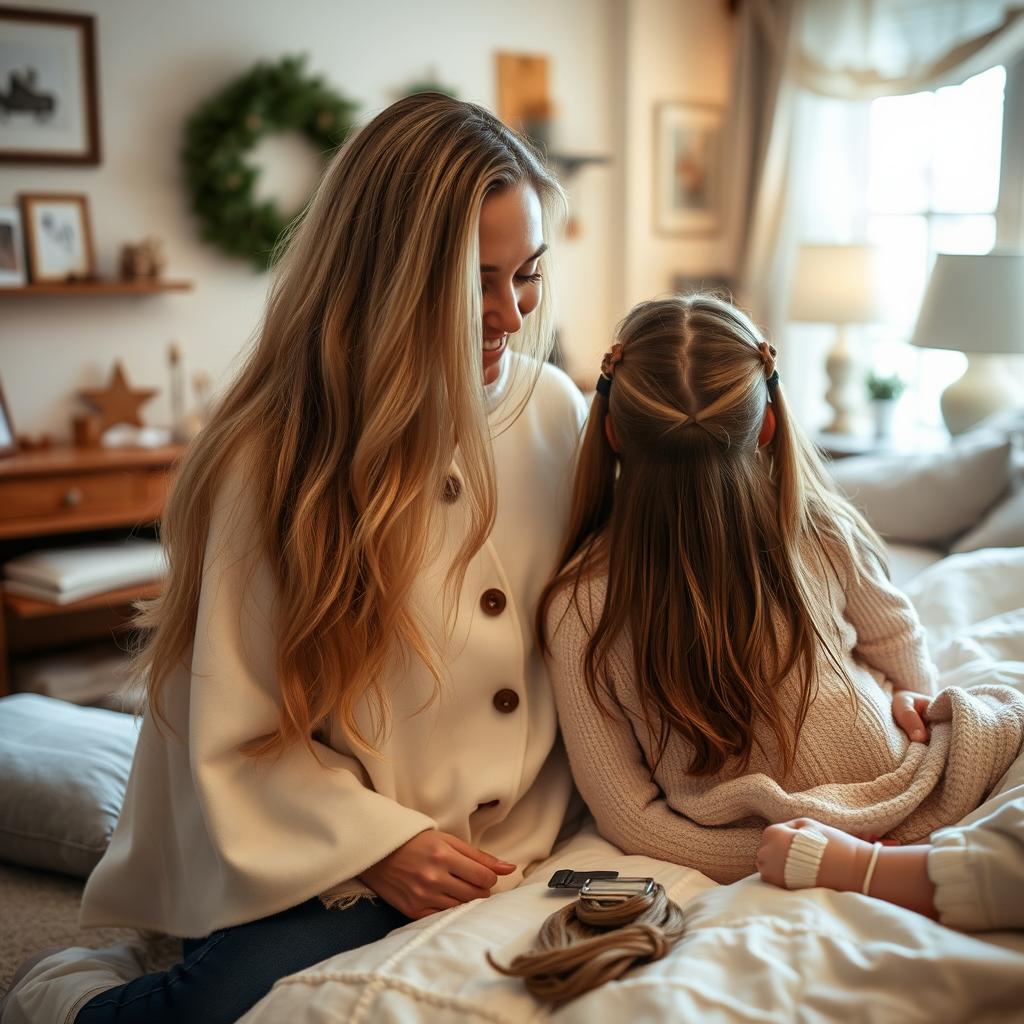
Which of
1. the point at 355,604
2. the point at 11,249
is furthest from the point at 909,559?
the point at 11,249

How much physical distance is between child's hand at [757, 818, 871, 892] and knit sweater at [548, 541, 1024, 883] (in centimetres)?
9

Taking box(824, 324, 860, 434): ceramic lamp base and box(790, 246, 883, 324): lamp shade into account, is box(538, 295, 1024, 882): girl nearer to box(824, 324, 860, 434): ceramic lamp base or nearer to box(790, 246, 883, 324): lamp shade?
box(790, 246, 883, 324): lamp shade

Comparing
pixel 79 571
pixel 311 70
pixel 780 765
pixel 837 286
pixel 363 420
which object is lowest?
pixel 79 571

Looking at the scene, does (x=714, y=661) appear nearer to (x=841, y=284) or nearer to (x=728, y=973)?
(x=728, y=973)

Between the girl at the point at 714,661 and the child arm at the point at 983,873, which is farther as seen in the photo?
the girl at the point at 714,661

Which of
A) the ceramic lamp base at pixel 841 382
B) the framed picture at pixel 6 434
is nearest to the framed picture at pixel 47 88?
the framed picture at pixel 6 434

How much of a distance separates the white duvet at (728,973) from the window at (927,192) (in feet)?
10.3

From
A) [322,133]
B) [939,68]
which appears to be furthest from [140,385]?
[939,68]

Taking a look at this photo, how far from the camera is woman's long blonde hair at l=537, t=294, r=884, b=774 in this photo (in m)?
1.25

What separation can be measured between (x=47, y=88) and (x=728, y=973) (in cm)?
328

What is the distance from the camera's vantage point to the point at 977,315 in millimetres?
3094

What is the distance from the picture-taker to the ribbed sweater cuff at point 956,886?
37.9 inches

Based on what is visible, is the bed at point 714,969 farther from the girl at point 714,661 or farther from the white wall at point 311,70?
the white wall at point 311,70

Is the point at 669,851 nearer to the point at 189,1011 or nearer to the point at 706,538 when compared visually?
the point at 706,538
